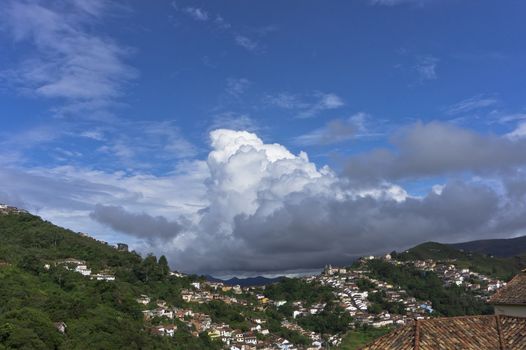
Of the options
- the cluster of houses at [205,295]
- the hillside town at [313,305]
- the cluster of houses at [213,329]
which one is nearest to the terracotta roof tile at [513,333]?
the hillside town at [313,305]

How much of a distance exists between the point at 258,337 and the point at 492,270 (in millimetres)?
122570

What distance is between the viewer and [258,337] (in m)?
95.9

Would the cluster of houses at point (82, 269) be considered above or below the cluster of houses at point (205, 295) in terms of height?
above

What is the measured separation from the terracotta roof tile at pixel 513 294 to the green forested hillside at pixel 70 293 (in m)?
34.0

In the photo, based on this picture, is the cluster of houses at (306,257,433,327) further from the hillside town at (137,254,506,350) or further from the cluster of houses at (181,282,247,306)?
the cluster of houses at (181,282,247,306)

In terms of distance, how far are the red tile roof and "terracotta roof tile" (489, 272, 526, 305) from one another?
3018 mm

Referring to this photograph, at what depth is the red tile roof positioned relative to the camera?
13.0 metres

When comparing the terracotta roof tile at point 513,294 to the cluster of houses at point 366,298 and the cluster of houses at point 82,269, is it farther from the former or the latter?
the cluster of houses at point 366,298

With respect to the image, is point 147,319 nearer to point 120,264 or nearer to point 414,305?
point 120,264

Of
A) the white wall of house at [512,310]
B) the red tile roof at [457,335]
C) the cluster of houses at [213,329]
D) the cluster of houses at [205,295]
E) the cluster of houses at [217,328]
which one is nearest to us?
the red tile roof at [457,335]

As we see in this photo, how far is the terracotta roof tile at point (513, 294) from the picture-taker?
17344 mm

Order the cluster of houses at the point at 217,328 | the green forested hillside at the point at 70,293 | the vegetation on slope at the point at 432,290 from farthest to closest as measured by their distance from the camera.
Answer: the vegetation on slope at the point at 432,290 → the cluster of houses at the point at 217,328 → the green forested hillside at the point at 70,293

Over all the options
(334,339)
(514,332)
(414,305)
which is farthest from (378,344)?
(414,305)

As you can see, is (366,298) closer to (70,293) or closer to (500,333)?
(70,293)
